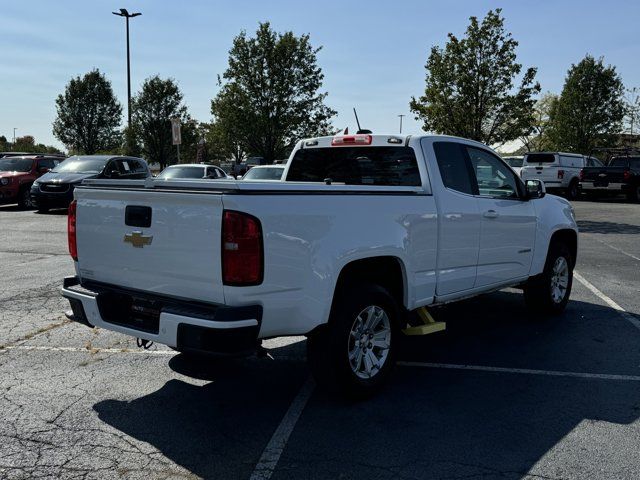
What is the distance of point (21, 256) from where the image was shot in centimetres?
1024

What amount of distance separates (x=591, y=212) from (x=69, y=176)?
16897 mm

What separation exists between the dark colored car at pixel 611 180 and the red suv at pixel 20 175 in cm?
2078

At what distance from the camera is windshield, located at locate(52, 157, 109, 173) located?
18234 millimetres

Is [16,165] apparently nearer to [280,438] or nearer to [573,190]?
[280,438]

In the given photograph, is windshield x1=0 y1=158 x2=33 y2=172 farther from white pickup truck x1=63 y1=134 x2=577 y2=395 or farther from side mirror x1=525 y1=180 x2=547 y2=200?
side mirror x1=525 y1=180 x2=547 y2=200

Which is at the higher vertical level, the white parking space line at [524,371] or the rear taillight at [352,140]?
the rear taillight at [352,140]

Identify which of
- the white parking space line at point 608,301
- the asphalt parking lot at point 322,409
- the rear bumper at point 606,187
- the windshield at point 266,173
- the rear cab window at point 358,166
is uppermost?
the rear cab window at point 358,166

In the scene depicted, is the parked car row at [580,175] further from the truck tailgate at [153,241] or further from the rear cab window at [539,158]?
the truck tailgate at [153,241]

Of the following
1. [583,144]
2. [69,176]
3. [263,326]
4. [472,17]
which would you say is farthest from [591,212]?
[583,144]

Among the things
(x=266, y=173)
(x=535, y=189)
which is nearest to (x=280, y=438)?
(x=535, y=189)

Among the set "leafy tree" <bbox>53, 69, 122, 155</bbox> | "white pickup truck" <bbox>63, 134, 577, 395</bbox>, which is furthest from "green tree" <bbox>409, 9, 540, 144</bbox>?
"leafy tree" <bbox>53, 69, 122, 155</bbox>

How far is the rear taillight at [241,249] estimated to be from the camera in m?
3.40

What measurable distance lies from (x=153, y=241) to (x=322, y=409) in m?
1.60

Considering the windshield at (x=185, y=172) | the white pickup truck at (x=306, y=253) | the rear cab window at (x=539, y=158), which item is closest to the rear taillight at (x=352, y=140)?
the white pickup truck at (x=306, y=253)
